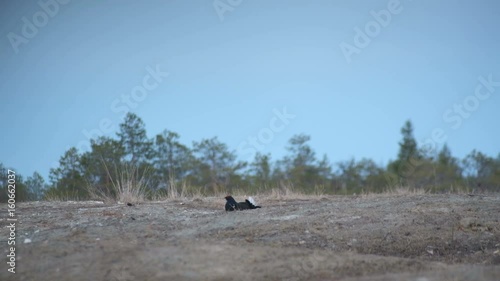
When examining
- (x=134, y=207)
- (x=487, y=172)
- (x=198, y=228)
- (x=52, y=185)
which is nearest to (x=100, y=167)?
(x=52, y=185)

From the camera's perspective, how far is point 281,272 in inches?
225

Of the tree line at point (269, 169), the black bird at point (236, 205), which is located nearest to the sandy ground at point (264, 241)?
the black bird at point (236, 205)

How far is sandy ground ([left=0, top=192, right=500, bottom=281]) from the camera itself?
18.6 ft

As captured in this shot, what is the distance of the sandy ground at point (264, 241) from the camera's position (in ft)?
18.6

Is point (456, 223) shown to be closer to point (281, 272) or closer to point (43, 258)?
point (281, 272)

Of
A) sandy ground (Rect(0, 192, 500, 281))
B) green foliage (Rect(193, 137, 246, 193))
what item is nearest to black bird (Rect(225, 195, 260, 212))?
sandy ground (Rect(0, 192, 500, 281))

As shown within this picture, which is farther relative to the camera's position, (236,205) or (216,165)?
(216,165)

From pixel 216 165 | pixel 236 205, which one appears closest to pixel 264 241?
pixel 236 205

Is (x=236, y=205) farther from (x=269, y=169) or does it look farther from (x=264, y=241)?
(x=269, y=169)

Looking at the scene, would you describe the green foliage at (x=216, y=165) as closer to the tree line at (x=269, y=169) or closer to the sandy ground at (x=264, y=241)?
the tree line at (x=269, y=169)

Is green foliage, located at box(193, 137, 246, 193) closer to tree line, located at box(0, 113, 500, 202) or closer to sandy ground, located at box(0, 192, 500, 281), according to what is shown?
tree line, located at box(0, 113, 500, 202)

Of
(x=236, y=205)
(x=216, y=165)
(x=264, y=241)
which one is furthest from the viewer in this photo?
(x=216, y=165)

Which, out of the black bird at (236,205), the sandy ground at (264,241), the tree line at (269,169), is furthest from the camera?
the tree line at (269,169)

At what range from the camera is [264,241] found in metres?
7.17
